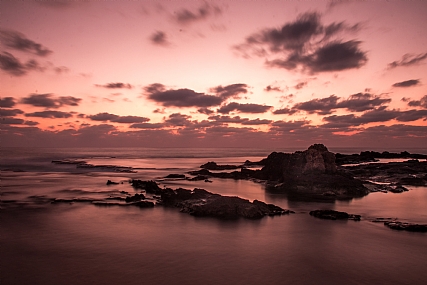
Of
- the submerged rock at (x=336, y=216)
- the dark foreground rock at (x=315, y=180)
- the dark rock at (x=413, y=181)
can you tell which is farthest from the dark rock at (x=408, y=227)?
the dark rock at (x=413, y=181)

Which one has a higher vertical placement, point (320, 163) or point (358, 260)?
point (320, 163)

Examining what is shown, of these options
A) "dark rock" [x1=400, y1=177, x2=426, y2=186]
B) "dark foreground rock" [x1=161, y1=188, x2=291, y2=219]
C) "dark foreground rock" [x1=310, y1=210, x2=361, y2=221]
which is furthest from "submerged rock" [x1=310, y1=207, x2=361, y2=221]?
"dark rock" [x1=400, y1=177, x2=426, y2=186]

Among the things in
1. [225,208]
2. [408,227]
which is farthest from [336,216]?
[225,208]

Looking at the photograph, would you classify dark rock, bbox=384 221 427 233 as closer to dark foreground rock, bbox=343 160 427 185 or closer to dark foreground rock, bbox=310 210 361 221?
dark foreground rock, bbox=310 210 361 221

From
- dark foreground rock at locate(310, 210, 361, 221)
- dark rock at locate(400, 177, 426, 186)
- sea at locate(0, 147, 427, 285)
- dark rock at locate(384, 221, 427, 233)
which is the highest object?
dark rock at locate(400, 177, 426, 186)

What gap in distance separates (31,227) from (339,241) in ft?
69.8

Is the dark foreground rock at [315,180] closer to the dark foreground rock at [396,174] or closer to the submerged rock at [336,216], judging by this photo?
the submerged rock at [336,216]

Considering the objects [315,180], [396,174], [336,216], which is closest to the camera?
[336,216]

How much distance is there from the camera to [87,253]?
17094 millimetres

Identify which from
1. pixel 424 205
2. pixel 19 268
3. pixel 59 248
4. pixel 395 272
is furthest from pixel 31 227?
pixel 424 205

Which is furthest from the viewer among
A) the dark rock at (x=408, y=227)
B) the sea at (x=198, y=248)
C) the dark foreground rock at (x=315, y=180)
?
the dark foreground rock at (x=315, y=180)

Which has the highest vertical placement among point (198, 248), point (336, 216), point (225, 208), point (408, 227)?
point (225, 208)

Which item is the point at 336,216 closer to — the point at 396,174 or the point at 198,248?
the point at 198,248

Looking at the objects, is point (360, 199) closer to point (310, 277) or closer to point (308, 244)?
point (308, 244)
